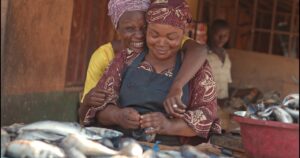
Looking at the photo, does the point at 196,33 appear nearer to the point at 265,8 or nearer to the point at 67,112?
the point at 265,8

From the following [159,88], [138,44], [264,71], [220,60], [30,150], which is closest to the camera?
[30,150]

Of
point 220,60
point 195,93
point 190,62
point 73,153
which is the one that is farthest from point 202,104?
point 220,60

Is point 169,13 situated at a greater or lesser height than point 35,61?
greater

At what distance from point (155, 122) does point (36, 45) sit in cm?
295

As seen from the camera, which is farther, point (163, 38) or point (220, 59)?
point (220, 59)

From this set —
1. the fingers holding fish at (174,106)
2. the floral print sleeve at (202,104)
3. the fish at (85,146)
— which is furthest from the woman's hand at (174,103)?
the fish at (85,146)

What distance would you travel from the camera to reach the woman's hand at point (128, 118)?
3.60 m

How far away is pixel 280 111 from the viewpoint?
3.07 metres

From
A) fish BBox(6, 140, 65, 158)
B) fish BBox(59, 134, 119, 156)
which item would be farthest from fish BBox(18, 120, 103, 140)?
fish BBox(6, 140, 65, 158)

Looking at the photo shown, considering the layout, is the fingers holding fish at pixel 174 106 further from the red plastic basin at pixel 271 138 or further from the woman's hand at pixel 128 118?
the red plastic basin at pixel 271 138

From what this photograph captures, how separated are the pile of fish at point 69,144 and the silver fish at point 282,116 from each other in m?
0.40

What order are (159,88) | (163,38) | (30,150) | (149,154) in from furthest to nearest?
(159,88)
(163,38)
(149,154)
(30,150)

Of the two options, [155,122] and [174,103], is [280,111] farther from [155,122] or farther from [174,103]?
[155,122]

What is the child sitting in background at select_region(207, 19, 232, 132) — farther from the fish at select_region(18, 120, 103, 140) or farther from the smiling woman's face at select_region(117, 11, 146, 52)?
the fish at select_region(18, 120, 103, 140)
